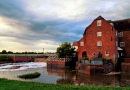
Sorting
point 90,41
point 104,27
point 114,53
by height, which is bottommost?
point 114,53

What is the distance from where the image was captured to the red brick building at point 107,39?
142ft

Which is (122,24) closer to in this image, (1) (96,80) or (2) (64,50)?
(2) (64,50)

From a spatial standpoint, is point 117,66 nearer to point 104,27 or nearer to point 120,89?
point 104,27

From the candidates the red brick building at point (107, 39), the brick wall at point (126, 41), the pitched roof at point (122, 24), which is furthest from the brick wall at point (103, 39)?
the pitched roof at point (122, 24)

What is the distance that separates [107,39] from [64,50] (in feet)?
49.5

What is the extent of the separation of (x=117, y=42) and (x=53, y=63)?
17545 mm

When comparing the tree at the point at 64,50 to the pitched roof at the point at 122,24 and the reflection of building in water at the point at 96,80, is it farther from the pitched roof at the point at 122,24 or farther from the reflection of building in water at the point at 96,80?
the reflection of building in water at the point at 96,80

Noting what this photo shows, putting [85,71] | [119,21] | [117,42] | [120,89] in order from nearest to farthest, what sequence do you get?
[120,89]
[85,71]
[117,42]
[119,21]

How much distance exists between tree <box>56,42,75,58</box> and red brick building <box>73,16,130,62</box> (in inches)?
286

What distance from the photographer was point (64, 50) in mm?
54969

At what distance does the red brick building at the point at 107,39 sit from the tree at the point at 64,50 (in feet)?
23.9

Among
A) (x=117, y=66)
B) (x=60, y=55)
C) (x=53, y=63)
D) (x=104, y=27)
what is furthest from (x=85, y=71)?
(x=60, y=55)

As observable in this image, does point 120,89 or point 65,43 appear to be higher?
point 65,43

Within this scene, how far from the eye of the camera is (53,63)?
51.0m
